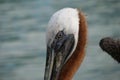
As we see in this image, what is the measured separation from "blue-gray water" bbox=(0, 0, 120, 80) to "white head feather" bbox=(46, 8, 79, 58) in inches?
229

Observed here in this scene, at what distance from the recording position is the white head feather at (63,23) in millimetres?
3910

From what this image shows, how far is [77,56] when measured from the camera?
4.27 meters

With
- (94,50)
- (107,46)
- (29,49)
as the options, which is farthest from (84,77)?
(107,46)

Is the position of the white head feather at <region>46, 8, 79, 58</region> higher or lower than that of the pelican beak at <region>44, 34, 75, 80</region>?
higher

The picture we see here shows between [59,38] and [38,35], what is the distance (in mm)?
8089

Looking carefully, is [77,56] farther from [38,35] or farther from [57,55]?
[38,35]

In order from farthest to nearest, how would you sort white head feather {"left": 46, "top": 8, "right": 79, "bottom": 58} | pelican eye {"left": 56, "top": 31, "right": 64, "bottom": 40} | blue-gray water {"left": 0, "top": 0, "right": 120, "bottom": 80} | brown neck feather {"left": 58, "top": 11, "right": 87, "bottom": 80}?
blue-gray water {"left": 0, "top": 0, "right": 120, "bottom": 80} → brown neck feather {"left": 58, "top": 11, "right": 87, "bottom": 80} → pelican eye {"left": 56, "top": 31, "right": 64, "bottom": 40} → white head feather {"left": 46, "top": 8, "right": 79, "bottom": 58}

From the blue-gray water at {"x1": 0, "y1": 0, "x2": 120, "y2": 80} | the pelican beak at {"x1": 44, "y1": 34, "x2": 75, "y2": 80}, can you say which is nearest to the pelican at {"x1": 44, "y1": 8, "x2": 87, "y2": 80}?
the pelican beak at {"x1": 44, "y1": 34, "x2": 75, "y2": 80}

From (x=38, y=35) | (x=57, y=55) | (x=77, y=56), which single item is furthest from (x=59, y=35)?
(x=38, y=35)

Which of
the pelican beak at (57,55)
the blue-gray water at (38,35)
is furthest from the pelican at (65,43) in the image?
the blue-gray water at (38,35)

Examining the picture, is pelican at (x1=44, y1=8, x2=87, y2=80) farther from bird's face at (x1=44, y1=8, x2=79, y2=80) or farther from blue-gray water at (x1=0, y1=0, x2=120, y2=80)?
blue-gray water at (x1=0, y1=0, x2=120, y2=80)

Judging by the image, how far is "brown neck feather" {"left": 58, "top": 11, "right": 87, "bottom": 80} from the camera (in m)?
4.19

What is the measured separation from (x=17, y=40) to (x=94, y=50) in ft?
6.36

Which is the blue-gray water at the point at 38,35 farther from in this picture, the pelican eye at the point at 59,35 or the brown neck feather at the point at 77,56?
the pelican eye at the point at 59,35
